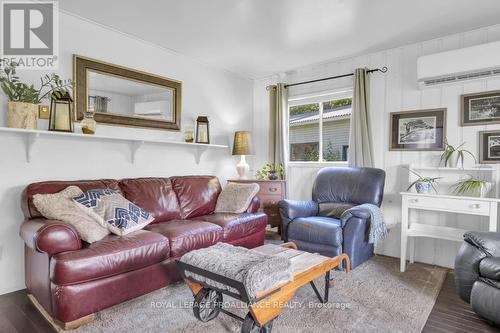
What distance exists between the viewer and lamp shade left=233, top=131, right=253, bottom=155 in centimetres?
420

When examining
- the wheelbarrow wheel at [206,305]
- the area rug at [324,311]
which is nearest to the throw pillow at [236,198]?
the area rug at [324,311]

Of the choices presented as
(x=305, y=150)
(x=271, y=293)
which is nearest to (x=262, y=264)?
(x=271, y=293)

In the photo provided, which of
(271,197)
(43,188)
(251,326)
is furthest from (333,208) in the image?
(43,188)

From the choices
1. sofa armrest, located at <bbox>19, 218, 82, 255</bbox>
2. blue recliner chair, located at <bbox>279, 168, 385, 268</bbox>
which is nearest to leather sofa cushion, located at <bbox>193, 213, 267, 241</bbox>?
blue recliner chair, located at <bbox>279, 168, 385, 268</bbox>

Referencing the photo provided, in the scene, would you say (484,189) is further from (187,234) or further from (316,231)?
(187,234)

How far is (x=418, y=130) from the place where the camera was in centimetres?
332

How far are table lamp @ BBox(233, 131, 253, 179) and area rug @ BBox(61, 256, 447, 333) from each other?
2.01m

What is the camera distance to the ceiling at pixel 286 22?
8.38 feet

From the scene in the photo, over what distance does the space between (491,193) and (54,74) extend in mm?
4260

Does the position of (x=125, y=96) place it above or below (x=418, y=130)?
above

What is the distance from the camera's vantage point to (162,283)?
236 cm

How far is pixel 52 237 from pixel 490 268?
9.27ft

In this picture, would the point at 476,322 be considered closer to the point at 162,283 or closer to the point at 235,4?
the point at 162,283

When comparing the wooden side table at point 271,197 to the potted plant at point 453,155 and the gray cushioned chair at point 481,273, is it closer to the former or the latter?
the potted plant at point 453,155
